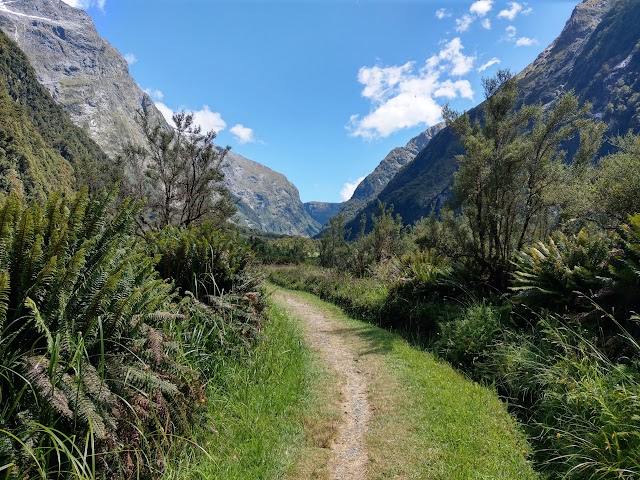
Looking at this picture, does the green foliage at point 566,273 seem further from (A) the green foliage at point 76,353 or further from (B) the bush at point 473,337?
(A) the green foliage at point 76,353

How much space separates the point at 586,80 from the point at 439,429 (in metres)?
194

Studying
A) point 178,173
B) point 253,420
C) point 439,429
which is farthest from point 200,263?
point 178,173

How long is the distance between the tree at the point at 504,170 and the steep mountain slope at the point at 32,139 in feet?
73.4

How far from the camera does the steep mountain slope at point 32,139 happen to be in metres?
→ 62.4

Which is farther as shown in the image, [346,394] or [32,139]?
[32,139]

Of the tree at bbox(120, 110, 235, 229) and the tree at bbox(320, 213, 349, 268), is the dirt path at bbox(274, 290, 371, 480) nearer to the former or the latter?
the tree at bbox(120, 110, 235, 229)

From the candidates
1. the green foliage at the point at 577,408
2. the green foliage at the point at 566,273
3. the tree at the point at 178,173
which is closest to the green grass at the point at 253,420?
the green foliage at the point at 577,408

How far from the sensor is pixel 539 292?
7.15 meters

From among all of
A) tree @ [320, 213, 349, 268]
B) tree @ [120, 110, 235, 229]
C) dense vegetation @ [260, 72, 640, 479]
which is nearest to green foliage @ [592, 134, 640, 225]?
dense vegetation @ [260, 72, 640, 479]

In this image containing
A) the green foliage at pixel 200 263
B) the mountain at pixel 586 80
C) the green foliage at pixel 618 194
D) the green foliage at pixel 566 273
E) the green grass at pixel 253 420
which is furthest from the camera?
the mountain at pixel 586 80

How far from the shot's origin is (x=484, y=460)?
3809 mm

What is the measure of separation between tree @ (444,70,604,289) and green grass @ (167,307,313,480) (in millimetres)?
6710

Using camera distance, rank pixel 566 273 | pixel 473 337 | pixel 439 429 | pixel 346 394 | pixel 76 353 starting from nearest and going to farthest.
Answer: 1. pixel 76 353
2. pixel 439 429
3. pixel 346 394
4. pixel 566 273
5. pixel 473 337

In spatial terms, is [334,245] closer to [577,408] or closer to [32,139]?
[577,408]
